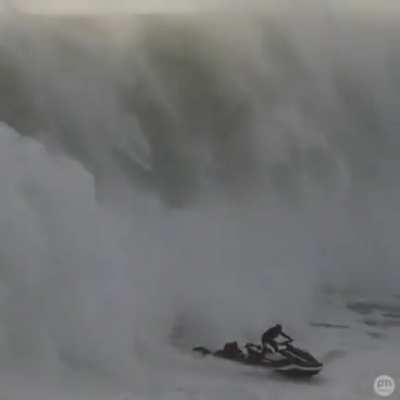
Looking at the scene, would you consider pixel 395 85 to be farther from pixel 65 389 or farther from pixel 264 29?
pixel 65 389

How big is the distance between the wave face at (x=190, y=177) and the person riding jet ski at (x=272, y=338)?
0.02m

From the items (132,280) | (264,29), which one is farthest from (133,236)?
(264,29)

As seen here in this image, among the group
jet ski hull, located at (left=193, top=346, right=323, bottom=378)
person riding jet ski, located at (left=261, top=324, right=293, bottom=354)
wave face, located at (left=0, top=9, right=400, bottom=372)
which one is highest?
wave face, located at (left=0, top=9, right=400, bottom=372)

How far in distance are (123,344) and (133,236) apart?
7.3 inches

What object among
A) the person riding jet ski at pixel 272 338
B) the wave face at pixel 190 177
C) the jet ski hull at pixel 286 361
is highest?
the wave face at pixel 190 177

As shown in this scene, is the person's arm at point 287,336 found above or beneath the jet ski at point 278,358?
above

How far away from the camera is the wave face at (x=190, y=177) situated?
1.20 meters

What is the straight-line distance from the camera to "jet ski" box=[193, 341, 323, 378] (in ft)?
3.84

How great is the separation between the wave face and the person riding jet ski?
17mm

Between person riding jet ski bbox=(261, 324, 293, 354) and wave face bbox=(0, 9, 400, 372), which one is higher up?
wave face bbox=(0, 9, 400, 372)

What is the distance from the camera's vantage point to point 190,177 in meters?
1.21

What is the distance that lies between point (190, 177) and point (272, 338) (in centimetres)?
31

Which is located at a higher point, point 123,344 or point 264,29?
point 264,29

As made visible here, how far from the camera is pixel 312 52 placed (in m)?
1.21
